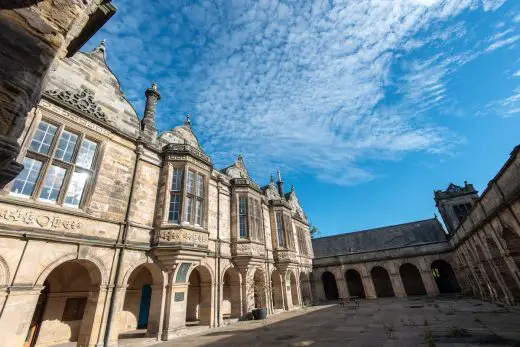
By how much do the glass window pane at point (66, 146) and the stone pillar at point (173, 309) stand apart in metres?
5.89

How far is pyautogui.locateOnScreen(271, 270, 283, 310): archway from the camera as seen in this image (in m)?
17.5

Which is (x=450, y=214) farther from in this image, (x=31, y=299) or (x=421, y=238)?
(x=31, y=299)

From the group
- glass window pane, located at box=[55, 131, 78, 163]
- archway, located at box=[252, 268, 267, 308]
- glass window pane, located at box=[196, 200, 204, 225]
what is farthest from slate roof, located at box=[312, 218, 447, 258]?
glass window pane, located at box=[55, 131, 78, 163]

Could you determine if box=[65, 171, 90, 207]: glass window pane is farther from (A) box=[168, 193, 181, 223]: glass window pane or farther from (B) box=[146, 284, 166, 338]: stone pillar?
(B) box=[146, 284, 166, 338]: stone pillar

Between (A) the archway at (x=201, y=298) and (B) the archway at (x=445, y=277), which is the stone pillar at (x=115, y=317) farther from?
(B) the archway at (x=445, y=277)

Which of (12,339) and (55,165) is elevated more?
(55,165)

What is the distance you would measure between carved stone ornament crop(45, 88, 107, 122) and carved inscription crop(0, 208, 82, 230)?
3.81m

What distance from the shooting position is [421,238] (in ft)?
85.9

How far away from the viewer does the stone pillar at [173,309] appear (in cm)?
929

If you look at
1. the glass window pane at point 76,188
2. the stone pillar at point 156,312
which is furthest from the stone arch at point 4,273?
the stone pillar at point 156,312

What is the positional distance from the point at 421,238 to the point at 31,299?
31278 mm

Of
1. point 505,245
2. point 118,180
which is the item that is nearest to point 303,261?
point 505,245

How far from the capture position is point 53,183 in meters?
7.70

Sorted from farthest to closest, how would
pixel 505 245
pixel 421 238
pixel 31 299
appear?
pixel 421 238 → pixel 505 245 → pixel 31 299
